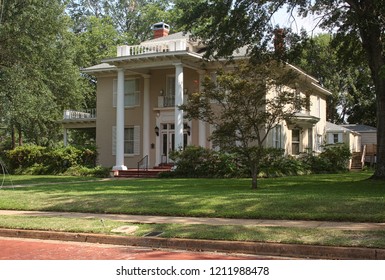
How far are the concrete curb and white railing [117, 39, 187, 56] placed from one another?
61.6ft

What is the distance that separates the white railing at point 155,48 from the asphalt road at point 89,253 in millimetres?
19442

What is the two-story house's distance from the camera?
1088 inches

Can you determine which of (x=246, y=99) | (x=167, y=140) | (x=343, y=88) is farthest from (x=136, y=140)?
(x=343, y=88)

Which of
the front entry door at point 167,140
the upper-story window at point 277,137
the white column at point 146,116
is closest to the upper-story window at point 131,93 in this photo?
the white column at point 146,116

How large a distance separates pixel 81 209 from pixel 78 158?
A: 16.8 meters

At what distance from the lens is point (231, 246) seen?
8.33 m

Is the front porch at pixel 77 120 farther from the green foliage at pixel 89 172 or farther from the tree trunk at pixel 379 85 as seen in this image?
the tree trunk at pixel 379 85

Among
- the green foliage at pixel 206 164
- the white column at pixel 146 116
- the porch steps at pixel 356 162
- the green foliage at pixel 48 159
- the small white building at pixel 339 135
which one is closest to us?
the green foliage at pixel 206 164

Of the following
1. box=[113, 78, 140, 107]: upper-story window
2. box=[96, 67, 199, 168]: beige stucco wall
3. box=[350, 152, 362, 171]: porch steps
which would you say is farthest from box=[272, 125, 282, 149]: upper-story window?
box=[113, 78, 140, 107]: upper-story window

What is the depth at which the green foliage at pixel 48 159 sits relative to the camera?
29344 mm

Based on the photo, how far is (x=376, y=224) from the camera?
9711mm

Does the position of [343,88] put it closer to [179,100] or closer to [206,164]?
[179,100]

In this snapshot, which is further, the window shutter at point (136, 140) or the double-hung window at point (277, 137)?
the window shutter at point (136, 140)
